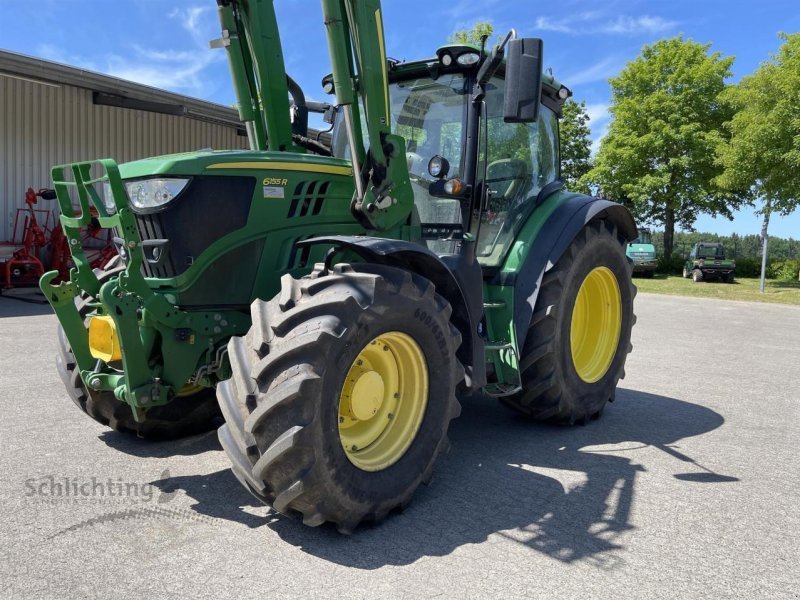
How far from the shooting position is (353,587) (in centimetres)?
245

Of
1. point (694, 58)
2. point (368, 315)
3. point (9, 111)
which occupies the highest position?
point (694, 58)

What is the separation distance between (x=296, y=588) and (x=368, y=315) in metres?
1.09

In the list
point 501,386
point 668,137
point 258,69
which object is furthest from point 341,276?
point 668,137

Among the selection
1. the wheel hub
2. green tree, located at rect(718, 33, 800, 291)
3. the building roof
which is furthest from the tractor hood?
green tree, located at rect(718, 33, 800, 291)

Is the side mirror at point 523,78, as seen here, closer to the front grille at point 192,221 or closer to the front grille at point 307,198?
the front grille at point 307,198

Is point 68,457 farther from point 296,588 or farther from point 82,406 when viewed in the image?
point 296,588

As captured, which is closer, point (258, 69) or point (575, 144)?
point (258, 69)

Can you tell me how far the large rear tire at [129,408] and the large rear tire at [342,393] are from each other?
1.30 meters

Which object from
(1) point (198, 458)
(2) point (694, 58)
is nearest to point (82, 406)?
(1) point (198, 458)

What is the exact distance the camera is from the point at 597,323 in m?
5.22

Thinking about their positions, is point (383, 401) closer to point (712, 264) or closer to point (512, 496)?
point (512, 496)

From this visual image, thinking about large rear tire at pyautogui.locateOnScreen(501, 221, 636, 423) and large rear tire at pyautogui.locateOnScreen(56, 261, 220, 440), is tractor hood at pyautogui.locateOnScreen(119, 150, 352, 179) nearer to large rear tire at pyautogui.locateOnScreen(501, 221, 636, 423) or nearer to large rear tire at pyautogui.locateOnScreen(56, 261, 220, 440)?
large rear tire at pyautogui.locateOnScreen(56, 261, 220, 440)

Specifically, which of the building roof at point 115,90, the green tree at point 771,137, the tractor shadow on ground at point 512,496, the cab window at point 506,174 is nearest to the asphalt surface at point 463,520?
the tractor shadow on ground at point 512,496

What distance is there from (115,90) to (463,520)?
13.8m
